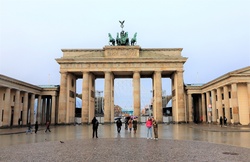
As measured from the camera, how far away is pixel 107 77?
54.3 metres

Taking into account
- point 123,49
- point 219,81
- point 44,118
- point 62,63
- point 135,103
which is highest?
point 123,49

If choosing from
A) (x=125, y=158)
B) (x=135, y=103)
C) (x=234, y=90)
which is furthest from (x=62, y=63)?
(x=125, y=158)

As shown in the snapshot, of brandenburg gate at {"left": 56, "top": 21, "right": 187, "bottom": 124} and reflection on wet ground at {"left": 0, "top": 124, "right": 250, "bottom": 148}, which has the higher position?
brandenburg gate at {"left": 56, "top": 21, "right": 187, "bottom": 124}

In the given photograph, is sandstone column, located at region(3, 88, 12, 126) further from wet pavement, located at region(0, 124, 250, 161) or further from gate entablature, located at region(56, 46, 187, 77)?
wet pavement, located at region(0, 124, 250, 161)

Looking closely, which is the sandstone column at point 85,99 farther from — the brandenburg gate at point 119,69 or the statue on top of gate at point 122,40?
the statue on top of gate at point 122,40

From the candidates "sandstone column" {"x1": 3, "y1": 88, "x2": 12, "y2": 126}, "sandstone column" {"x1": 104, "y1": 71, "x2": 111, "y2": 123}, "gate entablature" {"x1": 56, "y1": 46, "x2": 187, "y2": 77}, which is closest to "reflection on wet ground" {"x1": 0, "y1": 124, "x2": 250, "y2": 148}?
"sandstone column" {"x1": 3, "y1": 88, "x2": 12, "y2": 126}

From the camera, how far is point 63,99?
5409cm

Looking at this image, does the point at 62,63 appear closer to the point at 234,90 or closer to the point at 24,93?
the point at 24,93

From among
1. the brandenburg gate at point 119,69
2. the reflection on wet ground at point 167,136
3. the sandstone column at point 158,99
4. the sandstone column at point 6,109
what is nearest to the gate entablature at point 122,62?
the brandenburg gate at point 119,69

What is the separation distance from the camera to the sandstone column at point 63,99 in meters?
53.2

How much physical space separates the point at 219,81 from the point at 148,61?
54.5 feet

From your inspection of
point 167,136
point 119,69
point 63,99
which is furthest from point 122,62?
point 167,136

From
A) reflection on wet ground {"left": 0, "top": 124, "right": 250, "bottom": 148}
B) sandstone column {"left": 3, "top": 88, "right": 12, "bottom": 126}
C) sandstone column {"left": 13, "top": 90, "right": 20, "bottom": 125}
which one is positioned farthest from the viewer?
sandstone column {"left": 13, "top": 90, "right": 20, "bottom": 125}

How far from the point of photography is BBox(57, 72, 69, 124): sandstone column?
53184 millimetres
